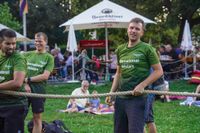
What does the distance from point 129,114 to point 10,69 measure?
1.46m

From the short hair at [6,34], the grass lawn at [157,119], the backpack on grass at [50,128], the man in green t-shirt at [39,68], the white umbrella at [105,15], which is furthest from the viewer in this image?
the white umbrella at [105,15]

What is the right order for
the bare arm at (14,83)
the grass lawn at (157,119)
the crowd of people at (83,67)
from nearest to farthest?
1. the bare arm at (14,83)
2. the grass lawn at (157,119)
3. the crowd of people at (83,67)

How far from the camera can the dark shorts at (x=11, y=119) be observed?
553 centimetres

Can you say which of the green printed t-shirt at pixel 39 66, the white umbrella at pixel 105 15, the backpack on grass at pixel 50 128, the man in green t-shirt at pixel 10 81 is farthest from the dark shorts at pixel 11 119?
the white umbrella at pixel 105 15

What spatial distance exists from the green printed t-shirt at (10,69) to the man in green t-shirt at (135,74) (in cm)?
119

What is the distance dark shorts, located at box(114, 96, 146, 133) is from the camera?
580cm

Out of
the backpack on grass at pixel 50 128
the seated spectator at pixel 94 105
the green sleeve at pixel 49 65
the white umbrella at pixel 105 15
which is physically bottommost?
the seated spectator at pixel 94 105

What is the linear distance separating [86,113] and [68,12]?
38.2m

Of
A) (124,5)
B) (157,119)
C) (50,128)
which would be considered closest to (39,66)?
(50,128)

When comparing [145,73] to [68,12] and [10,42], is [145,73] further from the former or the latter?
[68,12]

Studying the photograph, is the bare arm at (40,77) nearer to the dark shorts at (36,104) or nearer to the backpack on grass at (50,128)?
the dark shorts at (36,104)

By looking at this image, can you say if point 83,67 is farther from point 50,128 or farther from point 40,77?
point 40,77

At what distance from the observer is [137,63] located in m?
5.85

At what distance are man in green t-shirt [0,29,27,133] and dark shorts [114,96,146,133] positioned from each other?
115cm
